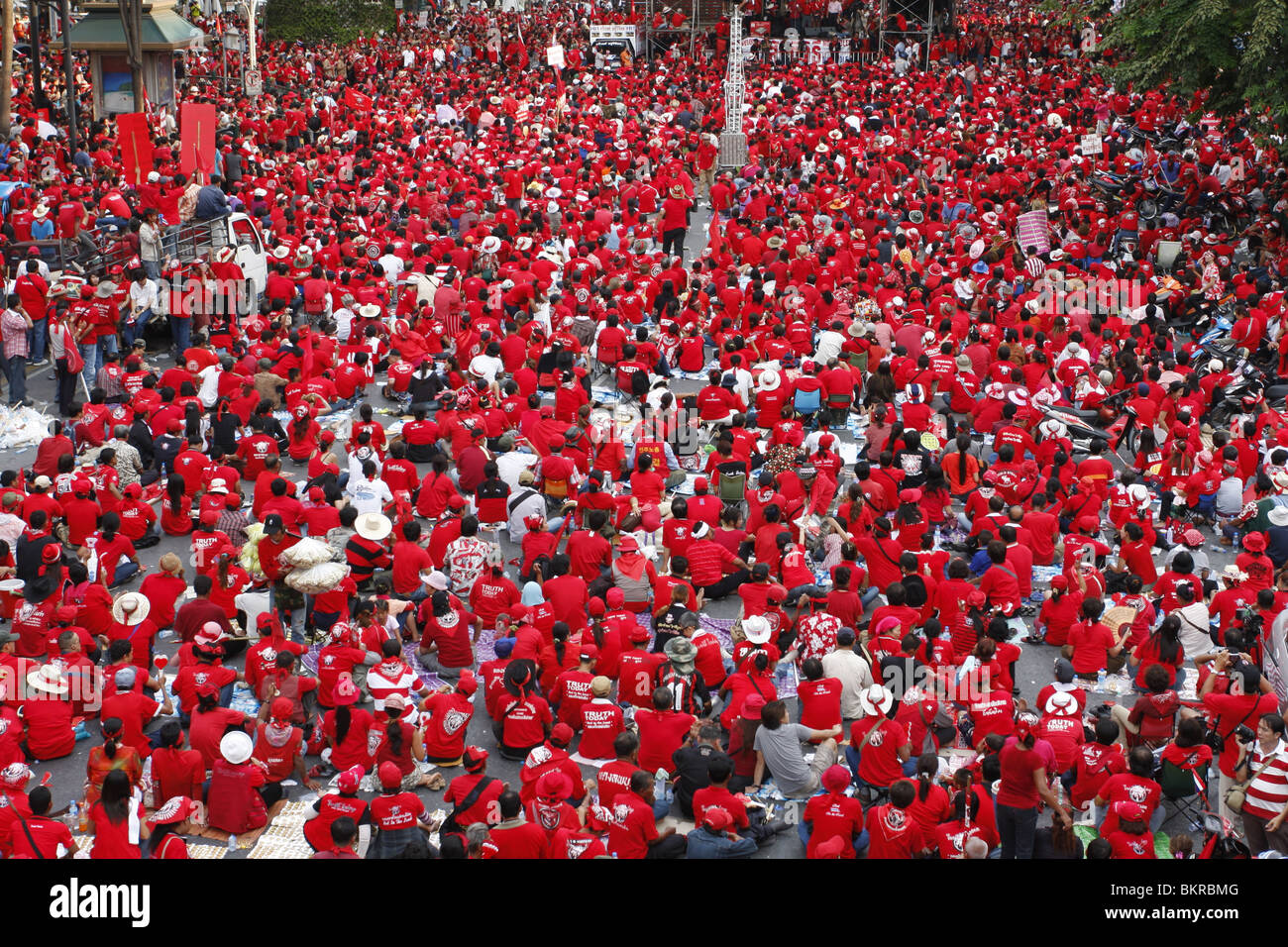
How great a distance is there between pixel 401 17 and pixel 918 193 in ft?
96.4

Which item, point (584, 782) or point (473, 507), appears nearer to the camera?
point (584, 782)

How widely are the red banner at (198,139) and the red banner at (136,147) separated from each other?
32.3 inches

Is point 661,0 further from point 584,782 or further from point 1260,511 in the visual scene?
point 584,782

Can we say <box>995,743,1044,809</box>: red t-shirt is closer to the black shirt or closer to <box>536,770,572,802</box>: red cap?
the black shirt

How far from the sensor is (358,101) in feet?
114

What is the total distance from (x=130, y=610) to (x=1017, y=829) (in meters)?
7.53

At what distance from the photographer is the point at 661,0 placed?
50.9 m

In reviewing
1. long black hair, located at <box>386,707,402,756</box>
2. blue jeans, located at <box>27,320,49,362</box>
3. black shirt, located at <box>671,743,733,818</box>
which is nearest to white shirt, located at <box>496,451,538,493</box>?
long black hair, located at <box>386,707,402,756</box>

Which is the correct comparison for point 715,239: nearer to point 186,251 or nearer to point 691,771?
point 186,251

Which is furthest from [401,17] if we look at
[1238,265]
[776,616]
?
[776,616]

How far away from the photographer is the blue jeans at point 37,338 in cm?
2028

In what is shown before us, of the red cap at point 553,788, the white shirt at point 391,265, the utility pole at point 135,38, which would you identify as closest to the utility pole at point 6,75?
the utility pole at point 135,38

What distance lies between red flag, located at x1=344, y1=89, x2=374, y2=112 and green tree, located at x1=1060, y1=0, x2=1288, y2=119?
16.6 metres

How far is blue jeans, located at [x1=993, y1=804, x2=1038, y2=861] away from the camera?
993 centimetres
